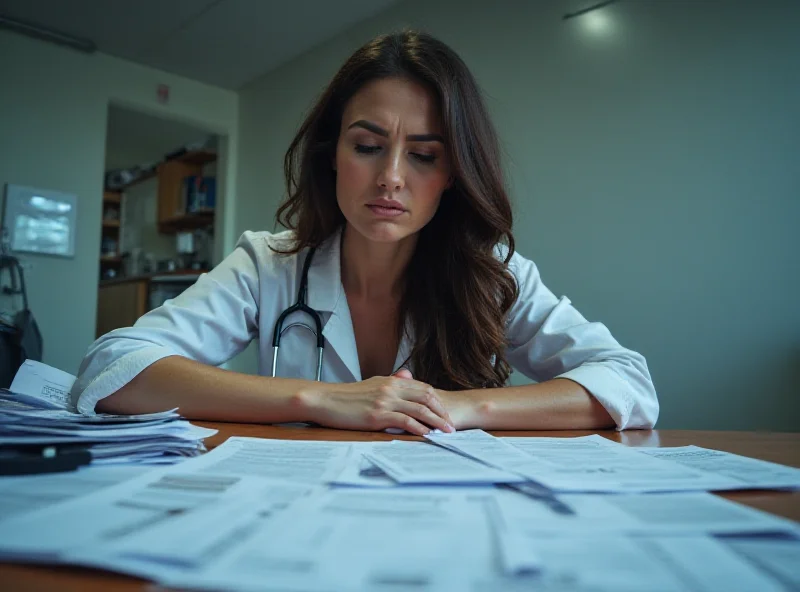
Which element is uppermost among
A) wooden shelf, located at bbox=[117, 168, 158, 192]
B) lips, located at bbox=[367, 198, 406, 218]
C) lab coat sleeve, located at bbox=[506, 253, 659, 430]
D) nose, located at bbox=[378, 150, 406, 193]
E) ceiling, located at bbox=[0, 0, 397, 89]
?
ceiling, located at bbox=[0, 0, 397, 89]

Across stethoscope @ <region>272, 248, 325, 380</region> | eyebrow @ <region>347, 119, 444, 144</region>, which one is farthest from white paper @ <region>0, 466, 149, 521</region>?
eyebrow @ <region>347, 119, 444, 144</region>

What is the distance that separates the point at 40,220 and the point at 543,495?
4024mm

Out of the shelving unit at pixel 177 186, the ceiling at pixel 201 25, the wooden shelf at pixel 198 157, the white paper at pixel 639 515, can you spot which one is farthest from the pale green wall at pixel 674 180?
the shelving unit at pixel 177 186

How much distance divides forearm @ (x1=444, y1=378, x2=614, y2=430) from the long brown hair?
10.4 inches

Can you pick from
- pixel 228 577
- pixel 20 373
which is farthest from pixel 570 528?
pixel 20 373

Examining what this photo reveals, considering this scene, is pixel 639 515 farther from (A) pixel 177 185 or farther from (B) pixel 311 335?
(A) pixel 177 185

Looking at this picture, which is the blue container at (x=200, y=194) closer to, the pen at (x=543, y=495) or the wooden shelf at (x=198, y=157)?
the wooden shelf at (x=198, y=157)

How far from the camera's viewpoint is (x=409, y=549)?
0.99 ft

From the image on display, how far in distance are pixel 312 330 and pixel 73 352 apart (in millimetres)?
3138

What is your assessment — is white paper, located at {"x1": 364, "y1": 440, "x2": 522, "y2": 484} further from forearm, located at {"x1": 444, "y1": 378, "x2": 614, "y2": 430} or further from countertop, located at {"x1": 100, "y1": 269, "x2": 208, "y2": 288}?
countertop, located at {"x1": 100, "y1": 269, "x2": 208, "y2": 288}

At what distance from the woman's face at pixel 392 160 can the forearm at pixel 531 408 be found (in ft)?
1.48

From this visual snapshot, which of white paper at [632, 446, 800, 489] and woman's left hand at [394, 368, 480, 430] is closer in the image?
white paper at [632, 446, 800, 489]

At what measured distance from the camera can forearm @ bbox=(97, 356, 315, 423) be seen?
2.81 feet

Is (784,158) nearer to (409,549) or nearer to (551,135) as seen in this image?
(551,135)
